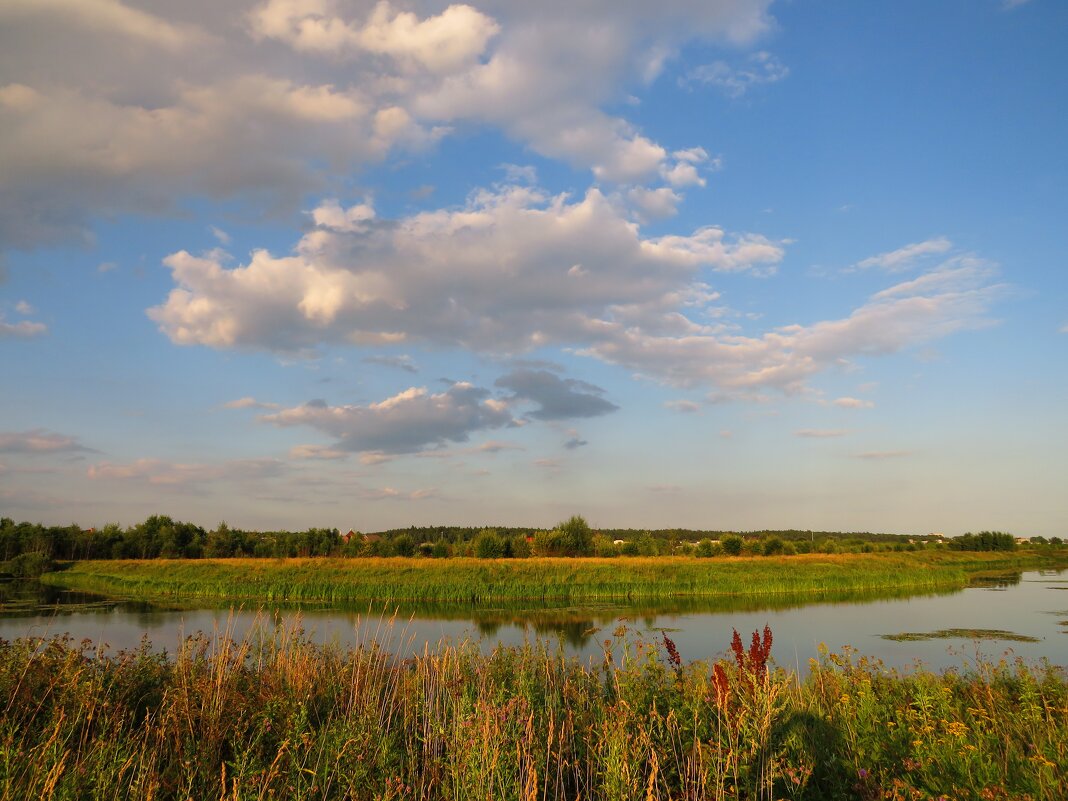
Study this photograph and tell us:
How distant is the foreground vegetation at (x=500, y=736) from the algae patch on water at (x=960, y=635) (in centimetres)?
1237

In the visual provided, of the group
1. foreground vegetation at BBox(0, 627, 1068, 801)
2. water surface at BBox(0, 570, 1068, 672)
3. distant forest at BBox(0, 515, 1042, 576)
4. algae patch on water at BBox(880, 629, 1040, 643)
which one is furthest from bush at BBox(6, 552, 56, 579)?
algae patch on water at BBox(880, 629, 1040, 643)

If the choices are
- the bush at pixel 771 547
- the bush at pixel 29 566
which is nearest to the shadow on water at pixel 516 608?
the bush at pixel 29 566

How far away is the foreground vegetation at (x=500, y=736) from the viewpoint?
396cm

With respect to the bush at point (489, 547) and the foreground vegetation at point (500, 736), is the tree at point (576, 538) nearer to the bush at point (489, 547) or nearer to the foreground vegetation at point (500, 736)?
the bush at point (489, 547)

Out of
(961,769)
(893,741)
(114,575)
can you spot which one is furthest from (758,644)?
(114,575)

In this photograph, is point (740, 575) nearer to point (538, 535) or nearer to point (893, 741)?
point (538, 535)

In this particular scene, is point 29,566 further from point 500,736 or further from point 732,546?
point 500,736

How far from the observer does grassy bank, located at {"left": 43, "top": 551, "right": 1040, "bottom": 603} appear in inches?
1271

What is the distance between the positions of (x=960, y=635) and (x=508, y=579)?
66.4 feet

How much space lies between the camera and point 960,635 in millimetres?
19188

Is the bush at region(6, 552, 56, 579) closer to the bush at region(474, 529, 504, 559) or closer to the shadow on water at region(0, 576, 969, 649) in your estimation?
the shadow on water at region(0, 576, 969, 649)

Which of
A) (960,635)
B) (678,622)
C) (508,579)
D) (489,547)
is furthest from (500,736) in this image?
(489,547)

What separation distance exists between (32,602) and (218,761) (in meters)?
32.0

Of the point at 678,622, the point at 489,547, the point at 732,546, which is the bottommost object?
the point at 678,622
